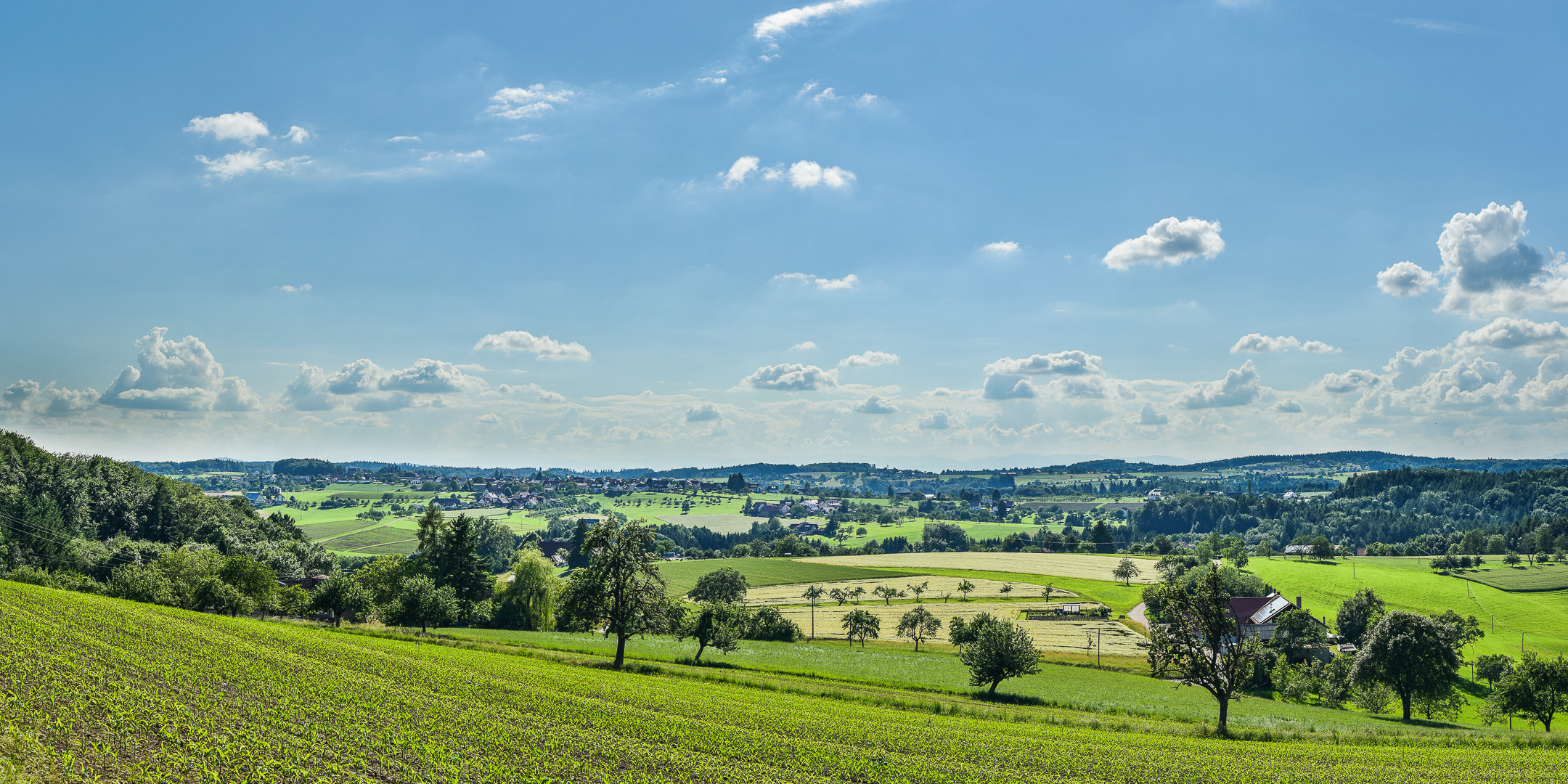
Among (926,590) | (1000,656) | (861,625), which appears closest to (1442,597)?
(926,590)

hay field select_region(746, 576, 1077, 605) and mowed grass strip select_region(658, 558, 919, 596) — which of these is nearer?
hay field select_region(746, 576, 1077, 605)

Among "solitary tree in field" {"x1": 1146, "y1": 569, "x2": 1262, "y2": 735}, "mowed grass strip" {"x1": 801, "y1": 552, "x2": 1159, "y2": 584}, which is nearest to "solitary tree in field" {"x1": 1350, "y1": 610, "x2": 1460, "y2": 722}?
"solitary tree in field" {"x1": 1146, "y1": 569, "x2": 1262, "y2": 735}

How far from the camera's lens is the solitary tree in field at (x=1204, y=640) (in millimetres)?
48000

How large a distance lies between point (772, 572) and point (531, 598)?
7848 cm

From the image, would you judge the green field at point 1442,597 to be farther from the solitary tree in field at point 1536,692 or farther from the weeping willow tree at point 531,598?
the weeping willow tree at point 531,598

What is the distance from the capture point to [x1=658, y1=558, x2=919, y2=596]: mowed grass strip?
151625mm

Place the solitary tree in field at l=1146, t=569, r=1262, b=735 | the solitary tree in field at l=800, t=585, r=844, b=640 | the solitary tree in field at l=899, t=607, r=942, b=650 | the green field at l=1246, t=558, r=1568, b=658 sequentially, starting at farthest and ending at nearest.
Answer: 1. the solitary tree in field at l=800, t=585, r=844, b=640
2. the green field at l=1246, t=558, r=1568, b=658
3. the solitary tree in field at l=899, t=607, r=942, b=650
4. the solitary tree in field at l=1146, t=569, r=1262, b=735

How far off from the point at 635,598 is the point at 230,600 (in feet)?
132

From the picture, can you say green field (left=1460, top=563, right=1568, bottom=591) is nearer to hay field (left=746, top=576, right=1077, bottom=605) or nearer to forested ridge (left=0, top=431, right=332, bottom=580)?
hay field (left=746, top=576, right=1077, bottom=605)

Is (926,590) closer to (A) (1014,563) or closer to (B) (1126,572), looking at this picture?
(B) (1126,572)

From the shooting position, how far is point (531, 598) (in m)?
88.1

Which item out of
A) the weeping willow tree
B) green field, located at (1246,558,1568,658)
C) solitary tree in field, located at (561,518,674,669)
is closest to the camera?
solitary tree in field, located at (561,518,674,669)

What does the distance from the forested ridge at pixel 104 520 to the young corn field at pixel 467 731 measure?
65916 mm

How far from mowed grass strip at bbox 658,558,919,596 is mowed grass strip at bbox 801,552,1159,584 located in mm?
9060
